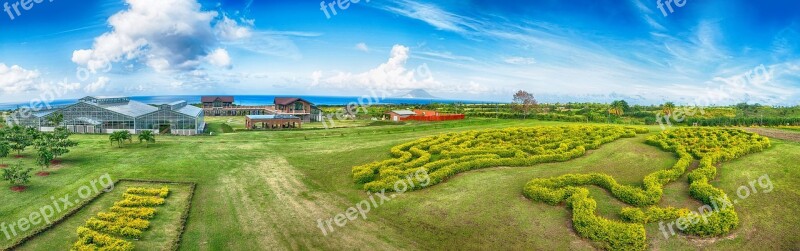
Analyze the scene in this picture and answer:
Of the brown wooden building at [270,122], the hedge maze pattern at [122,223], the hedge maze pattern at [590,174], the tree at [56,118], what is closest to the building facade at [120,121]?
the tree at [56,118]

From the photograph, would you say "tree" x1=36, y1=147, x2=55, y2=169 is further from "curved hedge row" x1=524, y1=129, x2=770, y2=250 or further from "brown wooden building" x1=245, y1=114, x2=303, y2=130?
"brown wooden building" x1=245, y1=114, x2=303, y2=130

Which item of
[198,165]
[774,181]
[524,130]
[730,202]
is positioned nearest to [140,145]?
[198,165]

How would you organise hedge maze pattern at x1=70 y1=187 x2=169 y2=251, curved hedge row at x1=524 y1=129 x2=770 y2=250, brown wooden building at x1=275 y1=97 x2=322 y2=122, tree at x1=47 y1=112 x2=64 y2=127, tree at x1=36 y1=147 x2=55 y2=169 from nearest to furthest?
curved hedge row at x1=524 y1=129 x2=770 y2=250 → hedge maze pattern at x1=70 y1=187 x2=169 y2=251 → tree at x1=36 y1=147 x2=55 y2=169 → tree at x1=47 y1=112 x2=64 y2=127 → brown wooden building at x1=275 y1=97 x2=322 y2=122

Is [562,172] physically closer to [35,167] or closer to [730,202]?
[730,202]

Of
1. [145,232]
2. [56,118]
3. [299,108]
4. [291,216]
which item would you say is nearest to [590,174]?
[291,216]

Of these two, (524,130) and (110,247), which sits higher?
(524,130)

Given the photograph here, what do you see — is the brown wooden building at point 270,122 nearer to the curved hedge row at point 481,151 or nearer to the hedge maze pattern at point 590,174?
the curved hedge row at point 481,151

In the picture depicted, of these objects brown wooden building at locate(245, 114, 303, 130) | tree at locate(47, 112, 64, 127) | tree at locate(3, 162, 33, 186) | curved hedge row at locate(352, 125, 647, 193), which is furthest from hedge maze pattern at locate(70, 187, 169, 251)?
tree at locate(47, 112, 64, 127)
